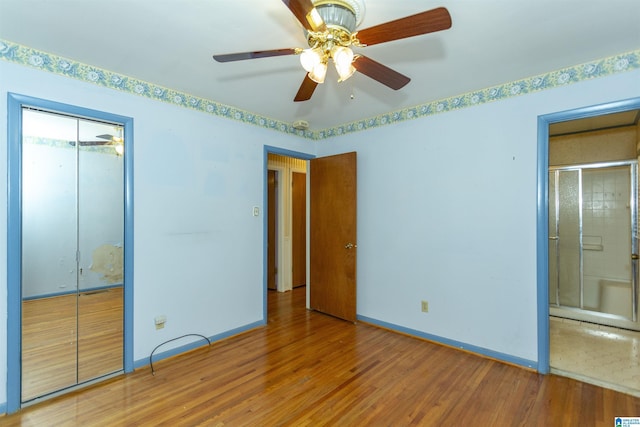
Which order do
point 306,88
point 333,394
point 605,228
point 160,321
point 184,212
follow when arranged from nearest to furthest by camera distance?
point 306,88, point 333,394, point 160,321, point 184,212, point 605,228

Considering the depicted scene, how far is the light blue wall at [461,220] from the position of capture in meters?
2.45

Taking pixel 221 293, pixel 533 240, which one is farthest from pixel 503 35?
pixel 221 293

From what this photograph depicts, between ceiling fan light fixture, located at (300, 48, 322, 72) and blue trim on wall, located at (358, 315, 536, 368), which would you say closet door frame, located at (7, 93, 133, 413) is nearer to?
ceiling fan light fixture, located at (300, 48, 322, 72)

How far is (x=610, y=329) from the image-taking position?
3.30 m

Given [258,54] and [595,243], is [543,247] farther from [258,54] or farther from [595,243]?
[258,54]

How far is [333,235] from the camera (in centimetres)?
370

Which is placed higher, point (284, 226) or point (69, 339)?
point (284, 226)

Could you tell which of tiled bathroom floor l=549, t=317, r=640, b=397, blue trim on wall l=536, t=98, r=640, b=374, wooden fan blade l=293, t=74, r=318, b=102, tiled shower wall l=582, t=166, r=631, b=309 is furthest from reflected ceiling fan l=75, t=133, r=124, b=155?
tiled shower wall l=582, t=166, r=631, b=309

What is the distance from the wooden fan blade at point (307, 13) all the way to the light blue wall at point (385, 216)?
1.91 m

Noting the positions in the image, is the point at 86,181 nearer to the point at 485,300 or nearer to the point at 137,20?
the point at 137,20

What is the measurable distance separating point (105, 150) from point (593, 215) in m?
5.41

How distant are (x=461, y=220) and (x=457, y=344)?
1.19 meters

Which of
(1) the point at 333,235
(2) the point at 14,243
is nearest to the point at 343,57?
(2) the point at 14,243

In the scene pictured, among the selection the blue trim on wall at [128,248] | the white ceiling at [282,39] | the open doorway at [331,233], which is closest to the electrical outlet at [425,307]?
the open doorway at [331,233]
